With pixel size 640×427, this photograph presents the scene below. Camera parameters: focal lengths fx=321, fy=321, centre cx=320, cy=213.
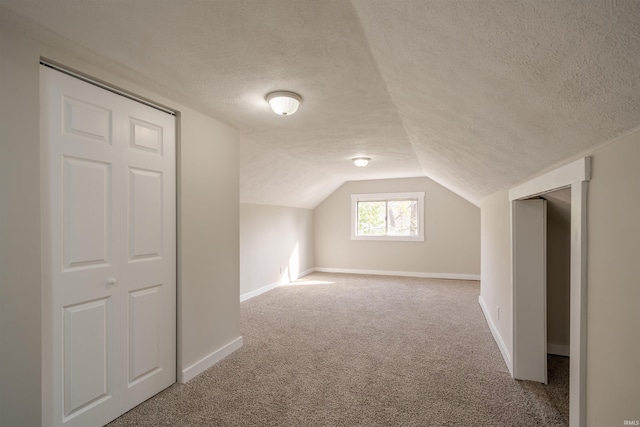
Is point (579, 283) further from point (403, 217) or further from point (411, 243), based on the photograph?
point (403, 217)

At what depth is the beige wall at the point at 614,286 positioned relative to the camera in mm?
1043

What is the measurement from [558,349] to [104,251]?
12.9 feet

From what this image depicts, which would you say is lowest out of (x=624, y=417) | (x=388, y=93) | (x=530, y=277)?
(x=624, y=417)

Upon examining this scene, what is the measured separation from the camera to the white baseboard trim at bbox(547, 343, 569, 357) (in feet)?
9.91

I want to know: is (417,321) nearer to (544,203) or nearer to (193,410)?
(544,203)

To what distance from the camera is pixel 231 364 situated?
9.35 ft

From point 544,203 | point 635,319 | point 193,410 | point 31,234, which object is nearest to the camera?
point 635,319

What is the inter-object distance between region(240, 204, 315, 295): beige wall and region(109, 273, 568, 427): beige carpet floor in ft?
3.92

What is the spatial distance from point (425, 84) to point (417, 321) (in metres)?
3.16

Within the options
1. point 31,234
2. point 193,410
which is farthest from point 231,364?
point 31,234

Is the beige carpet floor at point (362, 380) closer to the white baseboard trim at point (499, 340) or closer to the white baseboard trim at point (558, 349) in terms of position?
the white baseboard trim at point (499, 340)

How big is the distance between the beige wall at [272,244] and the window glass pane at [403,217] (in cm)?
193

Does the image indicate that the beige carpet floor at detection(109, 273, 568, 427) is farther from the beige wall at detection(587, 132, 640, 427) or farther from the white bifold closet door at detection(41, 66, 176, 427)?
the beige wall at detection(587, 132, 640, 427)

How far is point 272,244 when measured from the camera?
606 cm
